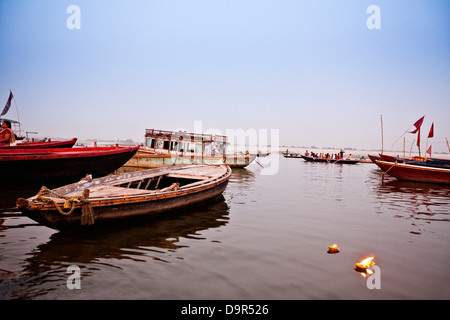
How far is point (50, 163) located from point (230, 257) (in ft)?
38.5

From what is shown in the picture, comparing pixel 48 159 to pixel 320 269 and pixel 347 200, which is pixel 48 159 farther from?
pixel 347 200

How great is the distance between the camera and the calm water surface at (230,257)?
4.24 meters

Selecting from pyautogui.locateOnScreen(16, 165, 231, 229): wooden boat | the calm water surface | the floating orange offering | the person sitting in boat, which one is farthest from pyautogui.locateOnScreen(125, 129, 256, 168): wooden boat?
the floating orange offering

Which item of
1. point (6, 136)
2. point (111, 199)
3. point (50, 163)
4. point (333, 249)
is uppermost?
point (6, 136)

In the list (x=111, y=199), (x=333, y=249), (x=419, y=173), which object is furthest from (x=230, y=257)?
(x=419, y=173)

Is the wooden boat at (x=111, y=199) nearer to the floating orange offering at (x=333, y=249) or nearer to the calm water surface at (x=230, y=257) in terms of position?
the calm water surface at (x=230, y=257)

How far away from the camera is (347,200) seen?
12.5 m

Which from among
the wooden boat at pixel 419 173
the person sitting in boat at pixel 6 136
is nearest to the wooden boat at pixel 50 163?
the person sitting in boat at pixel 6 136

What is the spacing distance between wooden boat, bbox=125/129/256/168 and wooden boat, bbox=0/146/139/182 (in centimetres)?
988

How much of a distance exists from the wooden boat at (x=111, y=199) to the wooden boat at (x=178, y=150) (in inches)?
587

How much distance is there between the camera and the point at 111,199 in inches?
243

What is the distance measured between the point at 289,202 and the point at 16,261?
9894 mm

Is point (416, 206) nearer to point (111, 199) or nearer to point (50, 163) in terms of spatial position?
point (111, 199)
